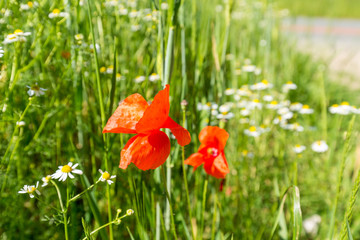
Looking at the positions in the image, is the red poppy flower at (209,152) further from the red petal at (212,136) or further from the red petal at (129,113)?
the red petal at (129,113)

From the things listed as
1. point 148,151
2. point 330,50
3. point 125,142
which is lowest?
point 330,50

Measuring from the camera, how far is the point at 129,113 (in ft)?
1.90

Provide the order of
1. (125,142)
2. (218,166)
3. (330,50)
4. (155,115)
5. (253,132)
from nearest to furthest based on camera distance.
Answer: (155,115) < (218,166) < (125,142) < (253,132) < (330,50)

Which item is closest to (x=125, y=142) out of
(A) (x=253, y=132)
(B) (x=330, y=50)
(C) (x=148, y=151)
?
(C) (x=148, y=151)

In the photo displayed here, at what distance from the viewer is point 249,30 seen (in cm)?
241

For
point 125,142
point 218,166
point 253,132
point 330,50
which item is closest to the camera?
point 218,166

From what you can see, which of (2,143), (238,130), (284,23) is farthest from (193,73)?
(284,23)

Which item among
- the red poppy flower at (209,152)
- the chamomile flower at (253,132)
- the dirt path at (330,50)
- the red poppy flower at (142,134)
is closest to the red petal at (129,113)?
the red poppy flower at (142,134)

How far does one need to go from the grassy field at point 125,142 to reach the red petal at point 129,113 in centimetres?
5

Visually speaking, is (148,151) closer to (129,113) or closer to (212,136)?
(129,113)

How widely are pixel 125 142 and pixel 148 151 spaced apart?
1.24 ft

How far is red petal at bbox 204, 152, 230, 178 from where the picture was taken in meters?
0.70

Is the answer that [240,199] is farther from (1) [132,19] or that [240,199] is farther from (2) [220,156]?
(1) [132,19]

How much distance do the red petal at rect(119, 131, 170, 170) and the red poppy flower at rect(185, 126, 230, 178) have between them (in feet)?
0.48
